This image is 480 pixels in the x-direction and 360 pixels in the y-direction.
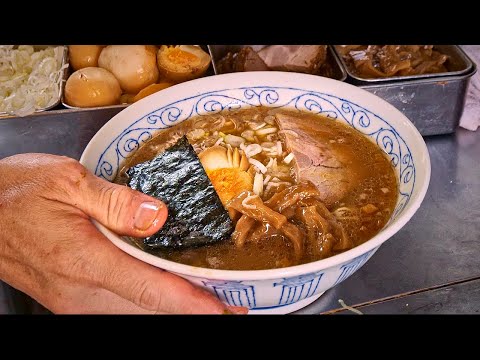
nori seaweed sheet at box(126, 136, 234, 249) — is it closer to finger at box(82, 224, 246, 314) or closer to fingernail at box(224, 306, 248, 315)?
finger at box(82, 224, 246, 314)

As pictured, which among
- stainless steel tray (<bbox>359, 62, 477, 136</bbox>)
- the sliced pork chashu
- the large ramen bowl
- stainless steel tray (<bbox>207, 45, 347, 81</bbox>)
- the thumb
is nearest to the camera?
the large ramen bowl

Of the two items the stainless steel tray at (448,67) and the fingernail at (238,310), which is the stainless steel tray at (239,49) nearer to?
the stainless steel tray at (448,67)

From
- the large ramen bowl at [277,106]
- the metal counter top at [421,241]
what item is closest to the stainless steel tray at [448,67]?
the metal counter top at [421,241]

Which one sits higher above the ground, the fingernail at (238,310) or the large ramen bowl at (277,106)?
the large ramen bowl at (277,106)

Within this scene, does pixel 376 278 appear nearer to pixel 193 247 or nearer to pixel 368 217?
pixel 368 217

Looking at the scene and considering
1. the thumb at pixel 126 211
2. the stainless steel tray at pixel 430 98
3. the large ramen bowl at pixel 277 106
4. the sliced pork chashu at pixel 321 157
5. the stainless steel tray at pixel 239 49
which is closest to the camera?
the large ramen bowl at pixel 277 106

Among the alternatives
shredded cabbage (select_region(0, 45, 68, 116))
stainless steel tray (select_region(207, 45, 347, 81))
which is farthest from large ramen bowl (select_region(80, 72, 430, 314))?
shredded cabbage (select_region(0, 45, 68, 116))
